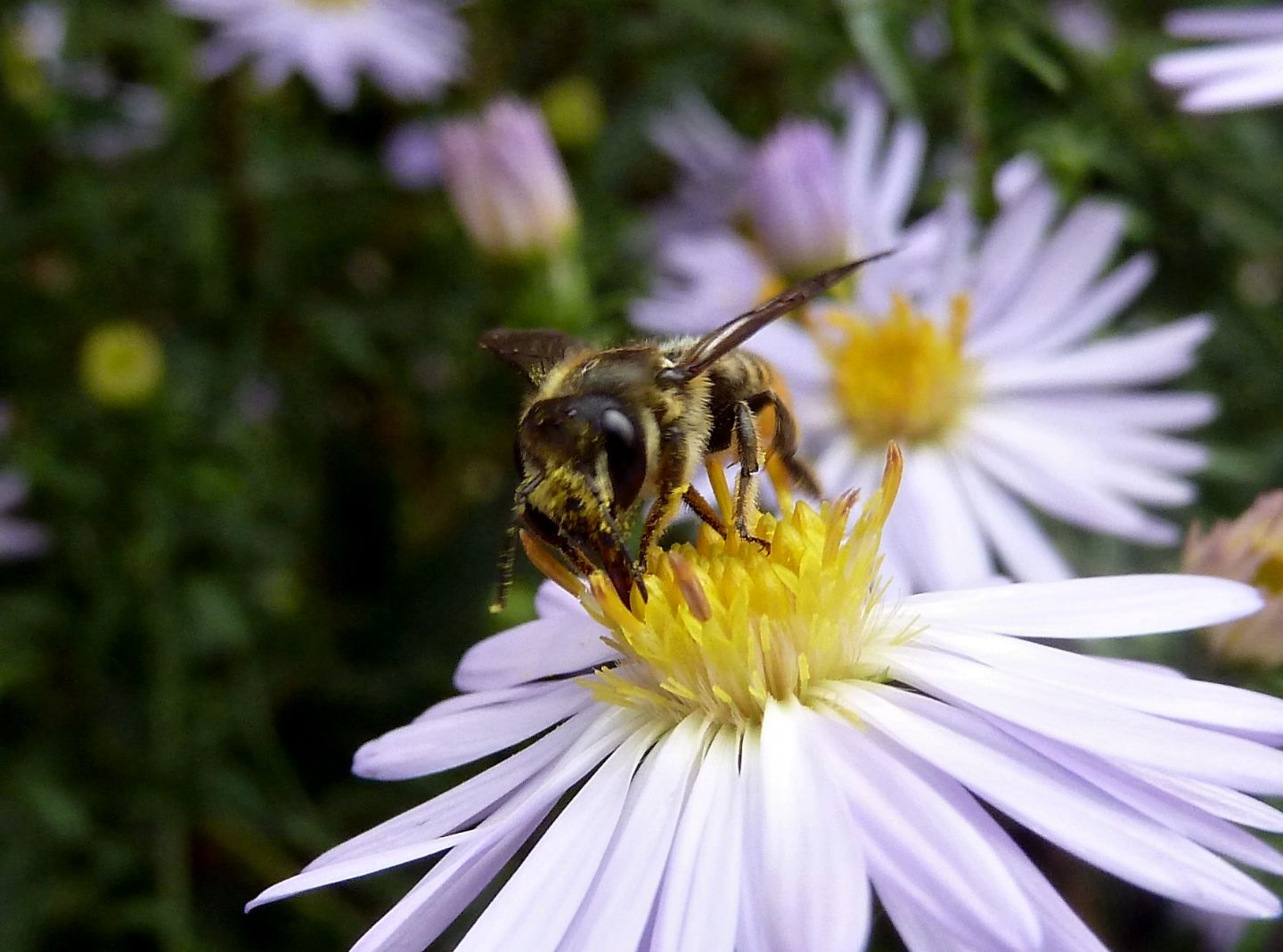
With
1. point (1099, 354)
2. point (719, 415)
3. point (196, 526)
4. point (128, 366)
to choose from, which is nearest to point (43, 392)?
point (128, 366)

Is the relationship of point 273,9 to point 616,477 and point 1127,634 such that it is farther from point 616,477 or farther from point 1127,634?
point 1127,634

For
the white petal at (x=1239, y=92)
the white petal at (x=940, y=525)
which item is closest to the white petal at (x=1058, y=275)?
the white petal at (x=940, y=525)

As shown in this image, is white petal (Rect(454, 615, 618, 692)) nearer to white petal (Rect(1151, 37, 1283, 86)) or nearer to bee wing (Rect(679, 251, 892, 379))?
bee wing (Rect(679, 251, 892, 379))

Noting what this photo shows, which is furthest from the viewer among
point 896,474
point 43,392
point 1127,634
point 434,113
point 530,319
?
point 434,113

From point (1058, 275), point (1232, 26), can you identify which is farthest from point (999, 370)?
point (1232, 26)

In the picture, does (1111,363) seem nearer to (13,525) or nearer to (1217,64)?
(1217,64)

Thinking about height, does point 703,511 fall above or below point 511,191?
below

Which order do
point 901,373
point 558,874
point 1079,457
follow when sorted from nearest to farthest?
1. point 558,874
2. point 1079,457
3. point 901,373
